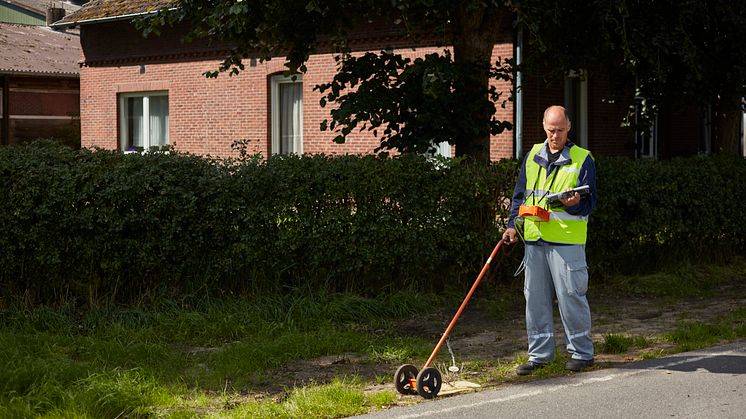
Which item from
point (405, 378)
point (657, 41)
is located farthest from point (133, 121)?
point (405, 378)

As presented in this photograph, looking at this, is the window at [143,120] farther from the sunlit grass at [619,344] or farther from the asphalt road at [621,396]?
the asphalt road at [621,396]

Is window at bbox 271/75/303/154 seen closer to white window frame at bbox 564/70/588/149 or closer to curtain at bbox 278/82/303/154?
curtain at bbox 278/82/303/154

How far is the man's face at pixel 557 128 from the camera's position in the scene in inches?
309

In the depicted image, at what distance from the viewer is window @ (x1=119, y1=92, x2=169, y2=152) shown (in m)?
25.8

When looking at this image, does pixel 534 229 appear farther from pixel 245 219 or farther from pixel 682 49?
pixel 682 49

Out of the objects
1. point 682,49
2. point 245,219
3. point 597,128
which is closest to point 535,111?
point 597,128

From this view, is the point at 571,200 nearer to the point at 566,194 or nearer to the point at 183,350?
the point at 566,194

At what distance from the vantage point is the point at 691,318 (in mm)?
10312

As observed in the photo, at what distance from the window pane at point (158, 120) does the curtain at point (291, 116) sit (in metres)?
3.76

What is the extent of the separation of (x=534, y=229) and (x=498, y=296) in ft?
10.4

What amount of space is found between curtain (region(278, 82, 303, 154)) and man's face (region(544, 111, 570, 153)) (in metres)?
15.3

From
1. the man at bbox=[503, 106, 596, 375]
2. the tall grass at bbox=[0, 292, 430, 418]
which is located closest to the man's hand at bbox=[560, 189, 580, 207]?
the man at bbox=[503, 106, 596, 375]

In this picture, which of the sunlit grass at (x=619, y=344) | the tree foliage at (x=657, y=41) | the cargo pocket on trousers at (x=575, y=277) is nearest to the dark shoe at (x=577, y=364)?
the cargo pocket on trousers at (x=575, y=277)

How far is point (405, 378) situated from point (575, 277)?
1.51 meters
